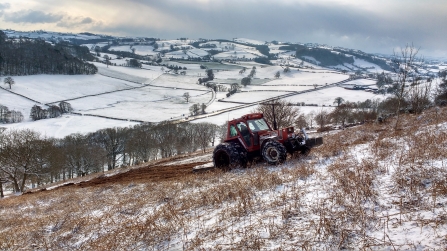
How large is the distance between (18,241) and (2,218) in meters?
4.78

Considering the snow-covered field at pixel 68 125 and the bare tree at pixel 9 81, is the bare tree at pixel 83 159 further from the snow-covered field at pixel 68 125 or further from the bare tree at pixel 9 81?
the bare tree at pixel 9 81

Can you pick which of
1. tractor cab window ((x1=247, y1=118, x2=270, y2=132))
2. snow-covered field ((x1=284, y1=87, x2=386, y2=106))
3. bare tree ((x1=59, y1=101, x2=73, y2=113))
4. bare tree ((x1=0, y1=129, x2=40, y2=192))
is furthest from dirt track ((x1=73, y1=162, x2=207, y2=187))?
bare tree ((x1=59, y1=101, x2=73, y2=113))

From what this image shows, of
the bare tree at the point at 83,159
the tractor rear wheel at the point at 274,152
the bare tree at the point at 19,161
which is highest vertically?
the tractor rear wheel at the point at 274,152

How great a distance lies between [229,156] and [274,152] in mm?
1947

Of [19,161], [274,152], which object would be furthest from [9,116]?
[274,152]

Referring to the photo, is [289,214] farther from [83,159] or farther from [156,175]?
[83,159]

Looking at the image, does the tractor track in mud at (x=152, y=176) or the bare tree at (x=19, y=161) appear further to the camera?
the bare tree at (x=19, y=161)

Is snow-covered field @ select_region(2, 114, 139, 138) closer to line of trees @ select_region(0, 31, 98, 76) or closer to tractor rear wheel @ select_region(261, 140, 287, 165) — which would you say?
line of trees @ select_region(0, 31, 98, 76)

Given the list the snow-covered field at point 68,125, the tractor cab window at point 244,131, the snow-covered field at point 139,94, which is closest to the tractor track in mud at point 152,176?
the tractor cab window at point 244,131

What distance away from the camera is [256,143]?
37.5ft

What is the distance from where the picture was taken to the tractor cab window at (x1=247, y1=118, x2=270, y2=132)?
38.3 ft

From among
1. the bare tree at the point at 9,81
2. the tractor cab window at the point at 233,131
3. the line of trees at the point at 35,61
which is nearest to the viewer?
the tractor cab window at the point at 233,131

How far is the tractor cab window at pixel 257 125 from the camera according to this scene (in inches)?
460

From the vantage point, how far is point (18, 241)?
22.5ft
